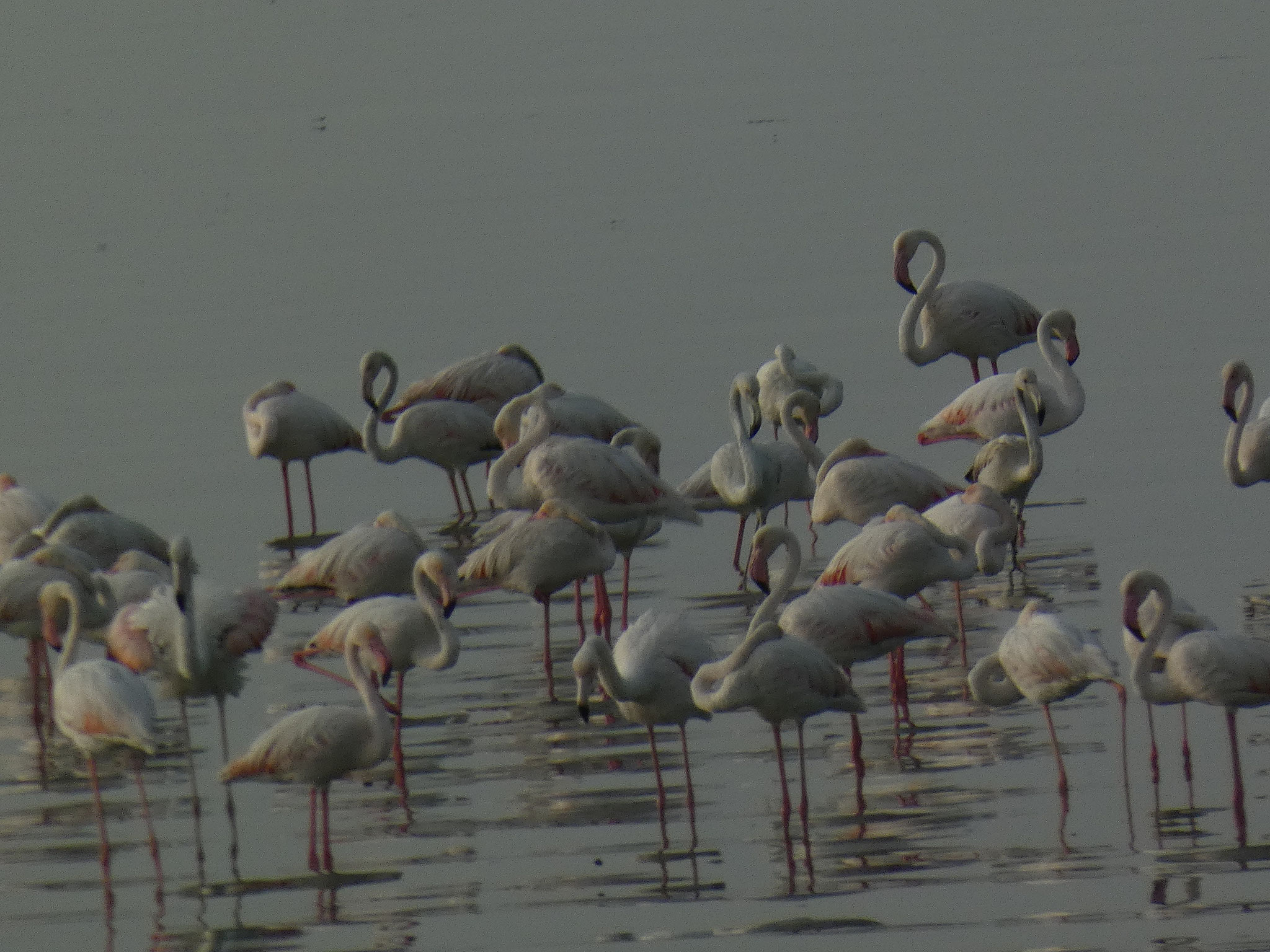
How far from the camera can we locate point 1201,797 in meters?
8.05

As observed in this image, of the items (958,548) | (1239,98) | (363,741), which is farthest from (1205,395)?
(1239,98)

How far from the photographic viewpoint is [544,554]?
33.2ft

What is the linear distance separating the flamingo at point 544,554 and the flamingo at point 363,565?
0.85 feet

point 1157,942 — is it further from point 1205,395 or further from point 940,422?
point 1205,395

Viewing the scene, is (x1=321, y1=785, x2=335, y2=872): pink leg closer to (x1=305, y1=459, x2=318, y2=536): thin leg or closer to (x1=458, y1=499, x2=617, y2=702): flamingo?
(x1=458, y1=499, x2=617, y2=702): flamingo

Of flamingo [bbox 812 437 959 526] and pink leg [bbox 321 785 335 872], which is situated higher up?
flamingo [bbox 812 437 959 526]

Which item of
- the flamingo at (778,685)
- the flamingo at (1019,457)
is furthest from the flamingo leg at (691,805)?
the flamingo at (1019,457)

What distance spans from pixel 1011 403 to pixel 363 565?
3.79 meters

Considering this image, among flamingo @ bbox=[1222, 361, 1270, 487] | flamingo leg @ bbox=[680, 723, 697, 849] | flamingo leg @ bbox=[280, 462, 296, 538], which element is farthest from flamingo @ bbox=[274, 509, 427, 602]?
flamingo @ bbox=[1222, 361, 1270, 487]

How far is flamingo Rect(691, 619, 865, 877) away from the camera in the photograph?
799 cm

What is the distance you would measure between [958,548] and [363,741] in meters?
2.69

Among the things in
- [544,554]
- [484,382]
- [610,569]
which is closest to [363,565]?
[544,554]

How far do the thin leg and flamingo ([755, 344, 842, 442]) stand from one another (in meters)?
2.40

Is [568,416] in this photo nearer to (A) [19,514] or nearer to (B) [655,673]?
(A) [19,514]
